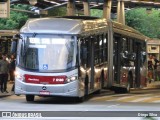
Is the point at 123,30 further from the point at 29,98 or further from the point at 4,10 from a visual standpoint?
the point at 29,98

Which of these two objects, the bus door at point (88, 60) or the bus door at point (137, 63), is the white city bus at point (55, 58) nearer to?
the bus door at point (88, 60)

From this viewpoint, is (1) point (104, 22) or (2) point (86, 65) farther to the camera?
(1) point (104, 22)

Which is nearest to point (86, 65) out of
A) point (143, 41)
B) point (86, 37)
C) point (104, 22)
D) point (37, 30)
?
point (86, 37)

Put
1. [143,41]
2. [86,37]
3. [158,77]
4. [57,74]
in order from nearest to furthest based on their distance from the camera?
[57,74] < [86,37] < [143,41] < [158,77]

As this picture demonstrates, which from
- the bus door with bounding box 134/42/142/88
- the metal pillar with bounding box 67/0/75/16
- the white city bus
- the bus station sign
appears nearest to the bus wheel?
the white city bus

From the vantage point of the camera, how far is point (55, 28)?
20562 millimetres

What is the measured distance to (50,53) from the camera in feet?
65.8

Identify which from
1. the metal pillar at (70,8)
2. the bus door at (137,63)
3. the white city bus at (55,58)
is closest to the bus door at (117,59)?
the white city bus at (55,58)

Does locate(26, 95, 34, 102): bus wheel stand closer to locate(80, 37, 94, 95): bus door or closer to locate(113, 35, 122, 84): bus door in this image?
locate(80, 37, 94, 95): bus door

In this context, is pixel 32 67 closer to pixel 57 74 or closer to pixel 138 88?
pixel 57 74

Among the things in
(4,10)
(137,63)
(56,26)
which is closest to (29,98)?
(56,26)

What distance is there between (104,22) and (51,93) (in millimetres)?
5955

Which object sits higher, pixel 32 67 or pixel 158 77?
pixel 32 67

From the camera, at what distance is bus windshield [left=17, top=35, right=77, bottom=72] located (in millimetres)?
20062
